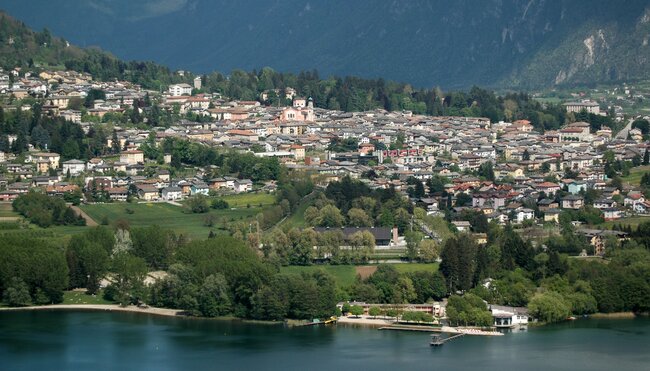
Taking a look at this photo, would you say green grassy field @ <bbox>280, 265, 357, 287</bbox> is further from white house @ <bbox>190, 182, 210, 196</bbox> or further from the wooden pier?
white house @ <bbox>190, 182, 210, 196</bbox>

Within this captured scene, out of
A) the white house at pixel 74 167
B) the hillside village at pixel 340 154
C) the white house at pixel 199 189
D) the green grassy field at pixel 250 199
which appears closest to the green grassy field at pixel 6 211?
the hillside village at pixel 340 154

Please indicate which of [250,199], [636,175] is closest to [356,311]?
[250,199]

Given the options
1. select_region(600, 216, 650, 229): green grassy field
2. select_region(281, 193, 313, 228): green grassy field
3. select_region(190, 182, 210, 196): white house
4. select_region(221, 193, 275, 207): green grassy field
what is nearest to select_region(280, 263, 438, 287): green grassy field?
select_region(281, 193, 313, 228): green grassy field

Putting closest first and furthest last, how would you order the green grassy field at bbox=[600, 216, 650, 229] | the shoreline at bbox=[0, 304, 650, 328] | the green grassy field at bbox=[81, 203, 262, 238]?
the shoreline at bbox=[0, 304, 650, 328], the green grassy field at bbox=[81, 203, 262, 238], the green grassy field at bbox=[600, 216, 650, 229]

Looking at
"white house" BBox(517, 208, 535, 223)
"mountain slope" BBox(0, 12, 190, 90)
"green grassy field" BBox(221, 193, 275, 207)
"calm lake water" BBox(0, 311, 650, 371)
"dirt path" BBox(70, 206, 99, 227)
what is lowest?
"calm lake water" BBox(0, 311, 650, 371)

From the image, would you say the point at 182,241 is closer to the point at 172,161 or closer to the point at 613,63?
the point at 172,161

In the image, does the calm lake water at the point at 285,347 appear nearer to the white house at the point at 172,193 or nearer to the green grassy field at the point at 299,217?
the green grassy field at the point at 299,217

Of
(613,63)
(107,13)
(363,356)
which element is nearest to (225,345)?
(363,356)
